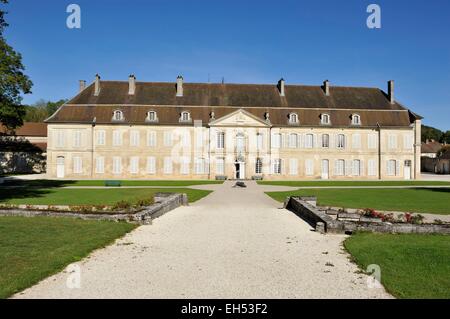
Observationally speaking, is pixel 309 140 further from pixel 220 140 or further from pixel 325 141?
pixel 220 140

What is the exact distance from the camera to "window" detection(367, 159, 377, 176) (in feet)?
141

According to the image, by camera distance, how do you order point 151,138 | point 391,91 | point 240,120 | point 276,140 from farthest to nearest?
point 391,91, point 276,140, point 151,138, point 240,120

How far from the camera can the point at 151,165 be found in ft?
137

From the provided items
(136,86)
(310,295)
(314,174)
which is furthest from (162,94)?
(310,295)

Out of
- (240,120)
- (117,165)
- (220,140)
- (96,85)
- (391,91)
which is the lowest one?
(117,165)

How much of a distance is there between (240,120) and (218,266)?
1346 inches

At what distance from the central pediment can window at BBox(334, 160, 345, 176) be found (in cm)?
872

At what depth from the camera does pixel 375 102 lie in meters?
44.5

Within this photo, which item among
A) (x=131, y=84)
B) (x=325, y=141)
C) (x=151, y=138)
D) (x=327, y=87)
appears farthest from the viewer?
(x=327, y=87)

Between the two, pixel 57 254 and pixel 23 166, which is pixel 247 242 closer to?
pixel 57 254

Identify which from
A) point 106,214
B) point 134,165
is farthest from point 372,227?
point 134,165

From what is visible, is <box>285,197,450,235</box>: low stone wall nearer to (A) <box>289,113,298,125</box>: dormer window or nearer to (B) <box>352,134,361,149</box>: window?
(A) <box>289,113,298,125</box>: dormer window

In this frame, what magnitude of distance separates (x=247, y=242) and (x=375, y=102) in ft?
128

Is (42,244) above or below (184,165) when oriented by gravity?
below
